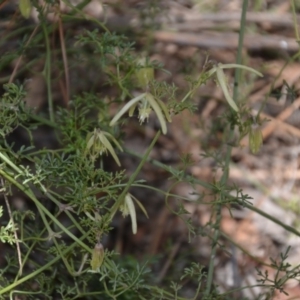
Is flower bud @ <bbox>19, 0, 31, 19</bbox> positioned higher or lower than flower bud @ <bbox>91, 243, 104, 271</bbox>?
higher

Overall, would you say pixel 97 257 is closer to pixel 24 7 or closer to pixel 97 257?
pixel 97 257

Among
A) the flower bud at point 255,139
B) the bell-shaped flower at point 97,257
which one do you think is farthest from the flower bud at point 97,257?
the flower bud at point 255,139

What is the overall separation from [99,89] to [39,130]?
20 centimetres

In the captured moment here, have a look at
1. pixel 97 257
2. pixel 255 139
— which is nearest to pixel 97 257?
pixel 97 257

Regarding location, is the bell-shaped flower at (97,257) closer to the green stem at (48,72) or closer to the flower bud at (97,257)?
the flower bud at (97,257)

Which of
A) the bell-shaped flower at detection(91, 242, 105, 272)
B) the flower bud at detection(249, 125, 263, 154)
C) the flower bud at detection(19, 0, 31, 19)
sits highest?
the flower bud at detection(19, 0, 31, 19)

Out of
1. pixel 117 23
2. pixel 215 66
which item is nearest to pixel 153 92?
pixel 215 66

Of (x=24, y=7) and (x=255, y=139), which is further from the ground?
(x=24, y=7)

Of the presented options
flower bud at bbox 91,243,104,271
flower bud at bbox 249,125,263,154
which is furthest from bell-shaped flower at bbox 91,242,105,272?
flower bud at bbox 249,125,263,154

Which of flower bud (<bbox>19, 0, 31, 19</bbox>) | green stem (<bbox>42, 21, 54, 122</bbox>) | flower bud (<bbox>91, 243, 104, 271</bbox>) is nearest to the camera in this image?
flower bud (<bbox>91, 243, 104, 271</bbox>)

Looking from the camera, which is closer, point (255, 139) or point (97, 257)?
point (97, 257)

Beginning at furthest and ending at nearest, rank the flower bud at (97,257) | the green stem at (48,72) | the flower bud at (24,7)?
the green stem at (48,72), the flower bud at (24,7), the flower bud at (97,257)

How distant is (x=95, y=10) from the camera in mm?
2053

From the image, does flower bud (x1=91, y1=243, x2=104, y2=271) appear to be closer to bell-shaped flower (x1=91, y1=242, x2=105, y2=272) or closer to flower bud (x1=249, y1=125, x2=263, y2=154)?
bell-shaped flower (x1=91, y1=242, x2=105, y2=272)
